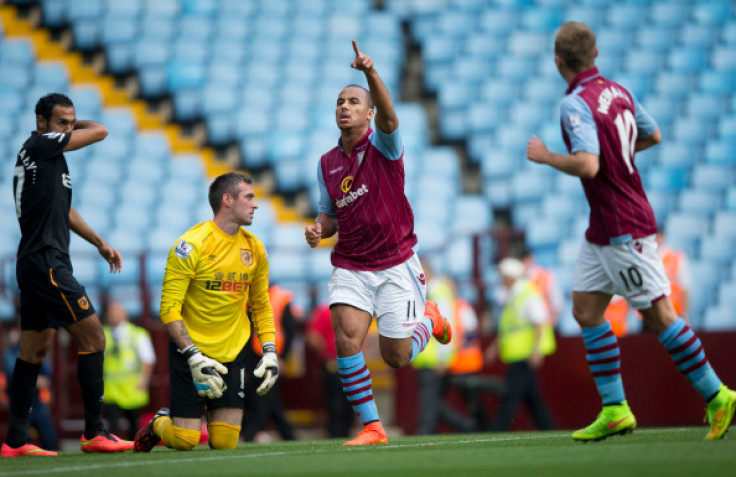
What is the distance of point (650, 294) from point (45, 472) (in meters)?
3.17

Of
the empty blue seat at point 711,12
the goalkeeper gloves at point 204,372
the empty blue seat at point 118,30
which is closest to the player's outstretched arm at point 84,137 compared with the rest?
the goalkeeper gloves at point 204,372

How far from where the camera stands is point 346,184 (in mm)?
6453

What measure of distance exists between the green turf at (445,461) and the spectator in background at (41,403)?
446 cm

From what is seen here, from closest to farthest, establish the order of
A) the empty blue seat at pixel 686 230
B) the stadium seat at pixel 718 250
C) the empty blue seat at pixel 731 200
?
the stadium seat at pixel 718 250 → the empty blue seat at pixel 686 230 → the empty blue seat at pixel 731 200

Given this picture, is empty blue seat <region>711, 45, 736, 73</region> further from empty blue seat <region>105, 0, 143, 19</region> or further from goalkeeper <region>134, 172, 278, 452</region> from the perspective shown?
goalkeeper <region>134, 172, 278, 452</region>

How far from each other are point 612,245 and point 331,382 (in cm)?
684

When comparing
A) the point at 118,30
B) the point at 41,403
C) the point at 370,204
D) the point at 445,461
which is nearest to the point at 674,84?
the point at 118,30

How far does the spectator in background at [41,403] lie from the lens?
10.4 meters

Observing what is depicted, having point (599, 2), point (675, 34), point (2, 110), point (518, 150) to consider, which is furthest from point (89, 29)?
point (675, 34)

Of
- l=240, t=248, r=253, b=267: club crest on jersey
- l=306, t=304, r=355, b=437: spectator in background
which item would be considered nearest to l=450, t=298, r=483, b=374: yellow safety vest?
l=306, t=304, r=355, b=437: spectator in background

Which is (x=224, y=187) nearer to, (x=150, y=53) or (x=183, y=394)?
(x=183, y=394)

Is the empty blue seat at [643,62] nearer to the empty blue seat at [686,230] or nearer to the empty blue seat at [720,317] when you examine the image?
the empty blue seat at [686,230]

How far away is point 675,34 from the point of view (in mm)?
17750

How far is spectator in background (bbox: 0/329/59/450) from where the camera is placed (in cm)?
1045
